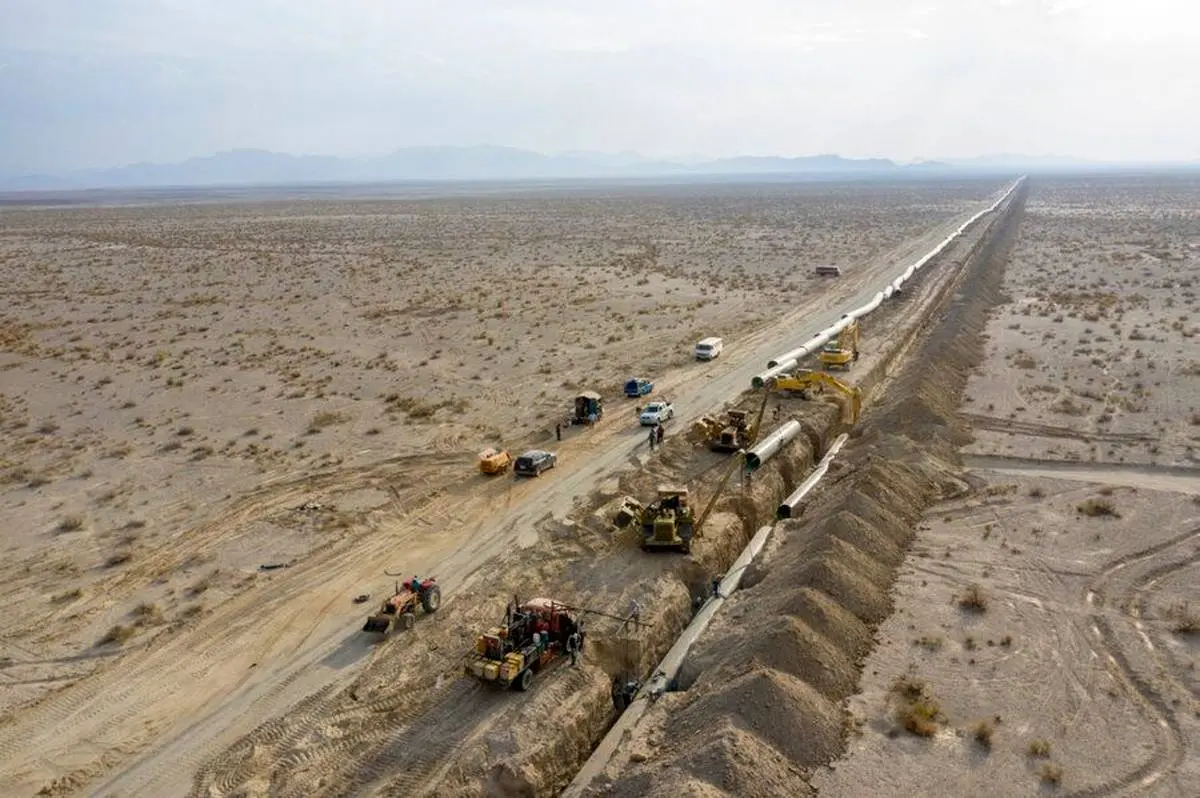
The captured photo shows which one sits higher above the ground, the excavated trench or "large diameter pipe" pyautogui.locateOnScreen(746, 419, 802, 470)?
"large diameter pipe" pyautogui.locateOnScreen(746, 419, 802, 470)

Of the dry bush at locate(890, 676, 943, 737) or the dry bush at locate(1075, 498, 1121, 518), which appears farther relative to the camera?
the dry bush at locate(1075, 498, 1121, 518)

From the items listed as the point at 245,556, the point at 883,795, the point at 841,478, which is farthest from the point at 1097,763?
the point at 245,556

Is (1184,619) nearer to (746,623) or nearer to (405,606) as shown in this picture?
(746,623)

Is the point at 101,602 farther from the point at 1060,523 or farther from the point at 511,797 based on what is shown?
the point at 1060,523

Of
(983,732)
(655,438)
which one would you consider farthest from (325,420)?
(983,732)

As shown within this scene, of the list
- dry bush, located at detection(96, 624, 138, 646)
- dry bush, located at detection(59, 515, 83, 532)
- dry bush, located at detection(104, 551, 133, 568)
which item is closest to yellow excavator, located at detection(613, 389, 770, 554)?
dry bush, located at detection(96, 624, 138, 646)

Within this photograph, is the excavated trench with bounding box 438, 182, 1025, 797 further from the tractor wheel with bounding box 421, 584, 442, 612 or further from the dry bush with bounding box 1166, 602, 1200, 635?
the dry bush with bounding box 1166, 602, 1200, 635

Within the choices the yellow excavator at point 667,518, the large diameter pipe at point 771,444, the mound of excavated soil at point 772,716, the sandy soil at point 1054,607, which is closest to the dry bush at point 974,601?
the sandy soil at point 1054,607
